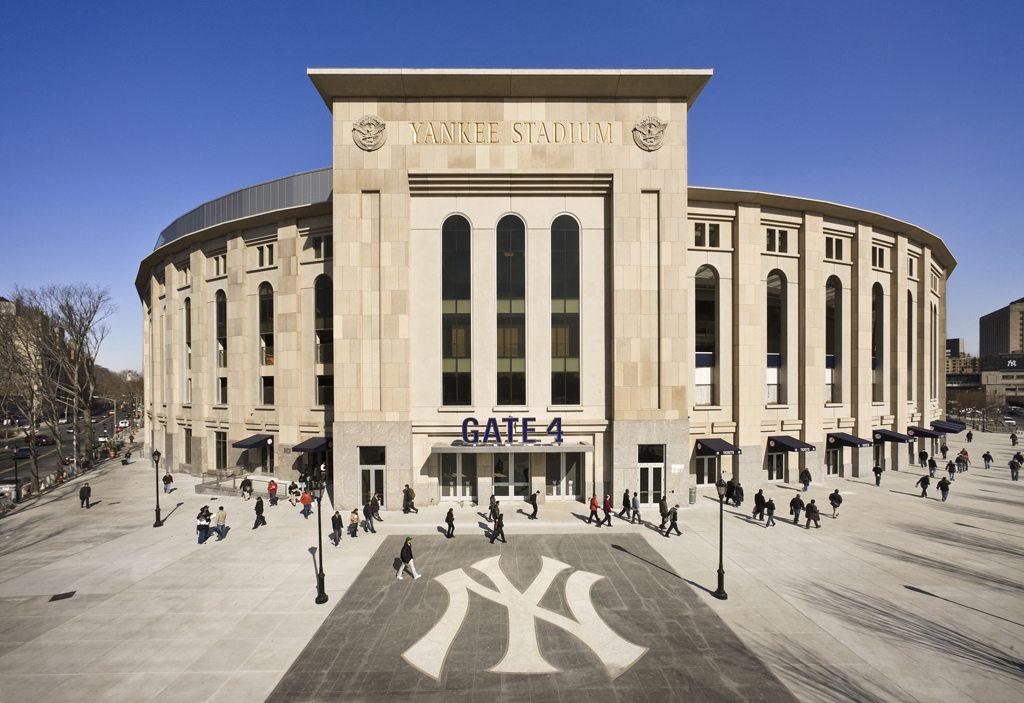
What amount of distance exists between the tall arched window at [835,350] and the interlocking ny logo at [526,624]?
27726 mm

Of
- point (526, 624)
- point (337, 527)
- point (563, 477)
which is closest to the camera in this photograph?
point (526, 624)

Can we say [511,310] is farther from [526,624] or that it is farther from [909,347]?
[909,347]

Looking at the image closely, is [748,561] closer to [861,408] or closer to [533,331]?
[533,331]

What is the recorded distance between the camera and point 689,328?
29.8 metres

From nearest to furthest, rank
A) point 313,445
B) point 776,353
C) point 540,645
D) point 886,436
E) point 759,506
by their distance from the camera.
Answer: point 540,645 → point 759,506 → point 313,445 → point 776,353 → point 886,436

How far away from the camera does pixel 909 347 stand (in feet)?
128

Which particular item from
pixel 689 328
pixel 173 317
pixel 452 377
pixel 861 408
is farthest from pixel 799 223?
pixel 173 317

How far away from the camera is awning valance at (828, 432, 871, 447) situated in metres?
31.4

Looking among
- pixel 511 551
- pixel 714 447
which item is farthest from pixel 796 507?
pixel 511 551

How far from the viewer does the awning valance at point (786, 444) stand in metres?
29.5

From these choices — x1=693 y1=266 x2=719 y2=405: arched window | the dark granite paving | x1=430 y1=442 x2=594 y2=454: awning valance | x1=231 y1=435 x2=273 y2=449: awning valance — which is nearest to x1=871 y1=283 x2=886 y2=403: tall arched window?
x1=693 y1=266 x2=719 y2=405: arched window

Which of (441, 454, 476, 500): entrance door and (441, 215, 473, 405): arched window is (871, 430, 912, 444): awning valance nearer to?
(441, 454, 476, 500): entrance door

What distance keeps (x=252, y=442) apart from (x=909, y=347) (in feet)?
182

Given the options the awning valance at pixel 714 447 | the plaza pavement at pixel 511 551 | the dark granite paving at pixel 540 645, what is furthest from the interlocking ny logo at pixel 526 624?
the awning valance at pixel 714 447
